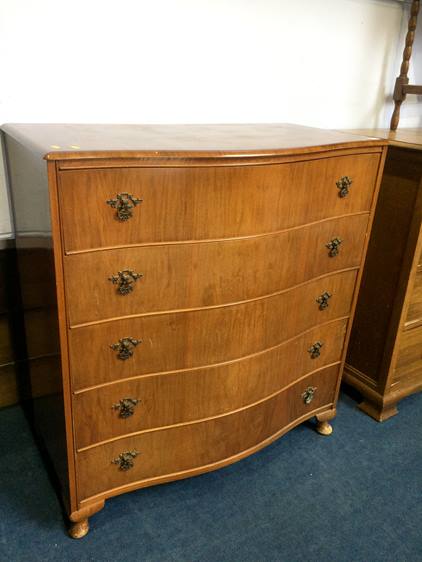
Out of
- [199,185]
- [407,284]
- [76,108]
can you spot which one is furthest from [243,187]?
[407,284]

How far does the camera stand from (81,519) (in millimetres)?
1524

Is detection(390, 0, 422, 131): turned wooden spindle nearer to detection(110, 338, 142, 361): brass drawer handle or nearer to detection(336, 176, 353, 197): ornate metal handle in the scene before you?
detection(336, 176, 353, 197): ornate metal handle

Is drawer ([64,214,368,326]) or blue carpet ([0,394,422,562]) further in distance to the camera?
blue carpet ([0,394,422,562])

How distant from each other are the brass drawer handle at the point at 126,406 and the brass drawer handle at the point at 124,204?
0.53 m

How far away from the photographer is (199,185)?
1271 millimetres

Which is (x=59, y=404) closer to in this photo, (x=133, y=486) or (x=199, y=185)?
(x=133, y=486)

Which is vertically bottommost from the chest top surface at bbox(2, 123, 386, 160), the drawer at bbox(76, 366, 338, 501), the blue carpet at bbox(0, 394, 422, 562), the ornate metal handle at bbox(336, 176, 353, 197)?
the blue carpet at bbox(0, 394, 422, 562)

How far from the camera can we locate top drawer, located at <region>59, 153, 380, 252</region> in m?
1.17

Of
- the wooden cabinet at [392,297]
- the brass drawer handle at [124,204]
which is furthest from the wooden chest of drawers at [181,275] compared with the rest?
the wooden cabinet at [392,297]

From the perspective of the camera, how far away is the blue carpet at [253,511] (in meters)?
1.55

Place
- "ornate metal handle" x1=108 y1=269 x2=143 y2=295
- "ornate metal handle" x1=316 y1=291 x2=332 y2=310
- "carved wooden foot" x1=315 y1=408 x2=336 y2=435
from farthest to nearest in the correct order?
1. "carved wooden foot" x1=315 y1=408 x2=336 y2=435
2. "ornate metal handle" x1=316 y1=291 x2=332 y2=310
3. "ornate metal handle" x1=108 y1=269 x2=143 y2=295

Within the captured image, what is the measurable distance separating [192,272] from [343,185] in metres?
0.58

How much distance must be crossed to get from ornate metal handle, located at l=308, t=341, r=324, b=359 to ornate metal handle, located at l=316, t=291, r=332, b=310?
0.48 ft

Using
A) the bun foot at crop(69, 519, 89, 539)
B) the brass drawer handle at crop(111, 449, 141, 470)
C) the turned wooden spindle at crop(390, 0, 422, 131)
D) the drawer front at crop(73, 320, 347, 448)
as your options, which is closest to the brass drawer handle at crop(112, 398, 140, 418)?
the drawer front at crop(73, 320, 347, 448)
